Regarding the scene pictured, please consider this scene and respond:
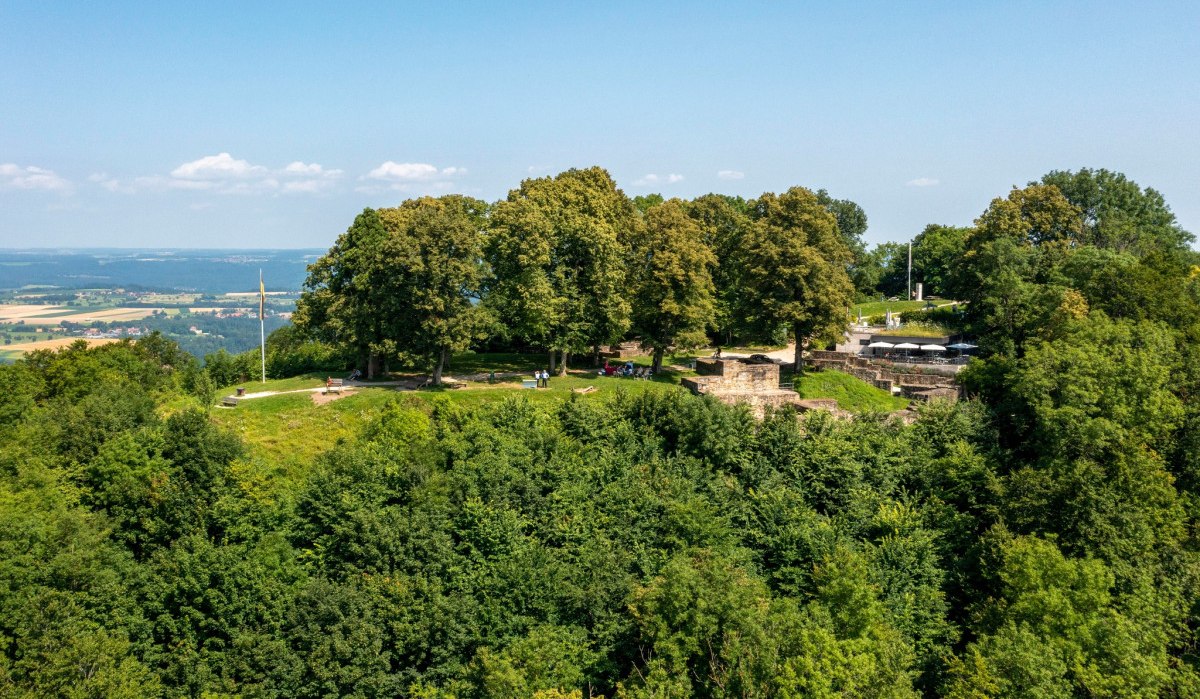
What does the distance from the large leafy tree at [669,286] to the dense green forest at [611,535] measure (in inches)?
228

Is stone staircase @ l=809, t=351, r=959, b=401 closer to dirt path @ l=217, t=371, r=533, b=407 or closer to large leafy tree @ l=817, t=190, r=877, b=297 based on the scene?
dirt path @ l=217, t=371, r=533, b=407

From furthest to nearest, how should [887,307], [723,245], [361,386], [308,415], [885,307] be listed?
[885,307] < [887,307] < [723,245] < [361,386] < [308,415]

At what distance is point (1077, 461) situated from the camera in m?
29.1

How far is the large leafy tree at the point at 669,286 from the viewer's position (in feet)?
140

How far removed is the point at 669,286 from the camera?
4278 cm

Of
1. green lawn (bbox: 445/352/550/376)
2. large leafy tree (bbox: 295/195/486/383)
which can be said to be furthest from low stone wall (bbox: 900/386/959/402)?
large leafy tree (bbox: 295/195/486/383)

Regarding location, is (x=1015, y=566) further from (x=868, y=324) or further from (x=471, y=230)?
(x=868, y=324)

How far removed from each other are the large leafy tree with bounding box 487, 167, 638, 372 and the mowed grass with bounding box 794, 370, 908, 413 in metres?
9.83

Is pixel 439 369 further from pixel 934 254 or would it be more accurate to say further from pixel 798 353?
pixel 934 254

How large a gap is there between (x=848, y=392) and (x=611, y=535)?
60.0 ft

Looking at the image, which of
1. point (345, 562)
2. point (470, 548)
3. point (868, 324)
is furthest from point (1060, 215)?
point (345, 562)

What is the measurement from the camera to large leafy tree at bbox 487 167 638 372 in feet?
132

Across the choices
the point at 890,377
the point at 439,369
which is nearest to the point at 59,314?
the point at 439,369

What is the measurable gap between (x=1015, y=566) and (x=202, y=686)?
24329mm
